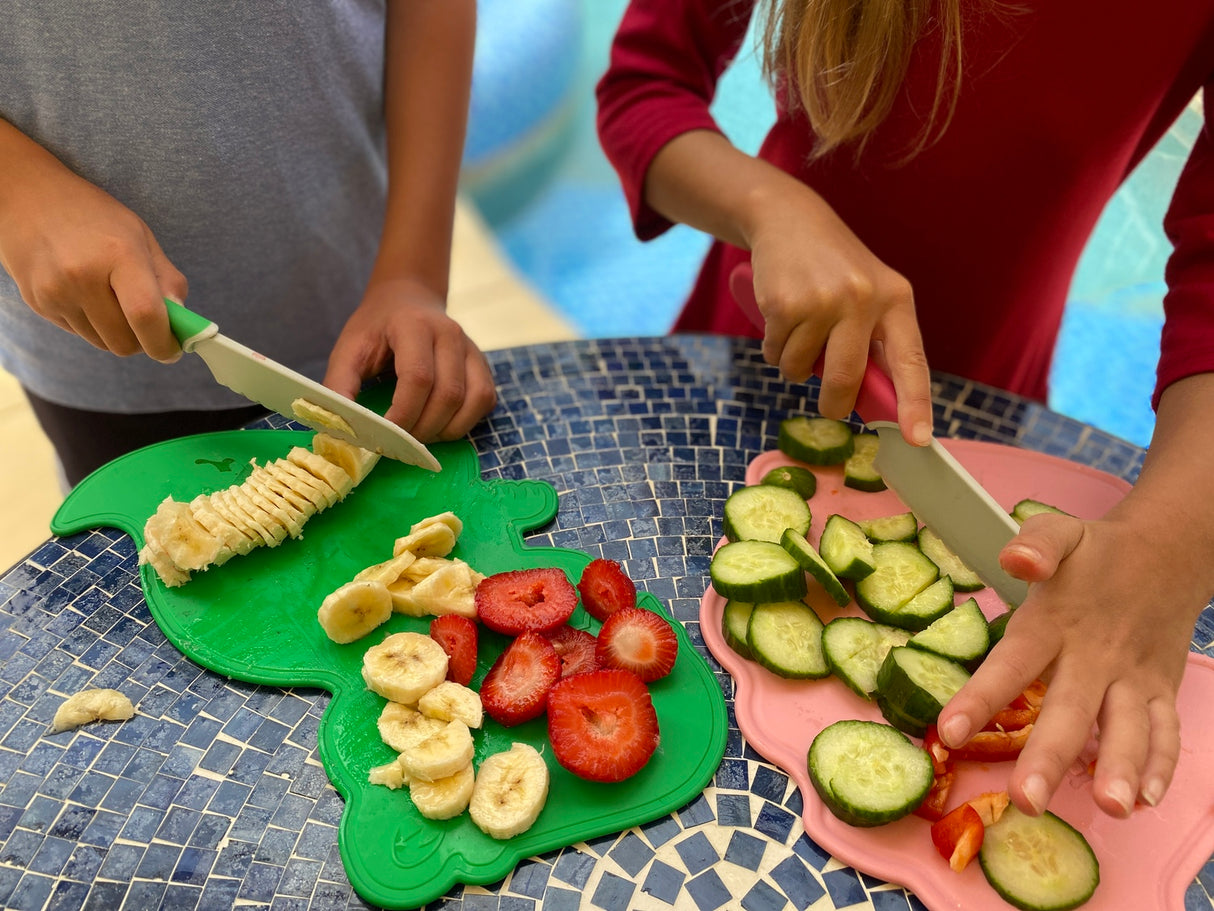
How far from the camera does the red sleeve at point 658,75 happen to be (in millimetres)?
1741

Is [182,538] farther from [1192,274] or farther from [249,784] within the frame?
[1192,274]

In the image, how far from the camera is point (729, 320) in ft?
6.76

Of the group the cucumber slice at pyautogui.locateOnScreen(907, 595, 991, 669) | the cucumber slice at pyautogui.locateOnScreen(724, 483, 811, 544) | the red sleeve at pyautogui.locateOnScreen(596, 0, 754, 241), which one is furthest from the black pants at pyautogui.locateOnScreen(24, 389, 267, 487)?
the cucumber slice at pyautogui.locateOnScreen(907, 595, 991, 669)

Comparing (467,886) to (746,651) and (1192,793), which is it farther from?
(1192,793)

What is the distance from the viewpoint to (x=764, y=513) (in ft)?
4.77

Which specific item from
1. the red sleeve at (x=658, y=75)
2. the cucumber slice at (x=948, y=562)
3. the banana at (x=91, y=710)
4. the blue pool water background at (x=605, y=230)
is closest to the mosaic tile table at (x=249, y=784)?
the banana at (x=91, y=710)

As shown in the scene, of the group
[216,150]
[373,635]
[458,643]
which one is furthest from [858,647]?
[216,150]

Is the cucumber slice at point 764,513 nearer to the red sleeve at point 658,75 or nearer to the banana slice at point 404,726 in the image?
the banana slice at point 404,726

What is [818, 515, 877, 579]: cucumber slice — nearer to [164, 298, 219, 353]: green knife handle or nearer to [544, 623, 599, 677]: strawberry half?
[544, 623, 599, 677]: strawberry half

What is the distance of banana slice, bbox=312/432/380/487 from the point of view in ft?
4.82

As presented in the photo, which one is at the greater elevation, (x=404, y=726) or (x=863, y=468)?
(x=863, y=468)

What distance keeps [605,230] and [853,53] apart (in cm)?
333

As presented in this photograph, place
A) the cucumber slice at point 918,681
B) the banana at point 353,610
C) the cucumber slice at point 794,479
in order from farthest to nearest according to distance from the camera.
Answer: the cucumber slice at point 794,479 → the banana at point 353,610 → the cucumber slice at point 918,681

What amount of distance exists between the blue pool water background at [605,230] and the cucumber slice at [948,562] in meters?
2.67
